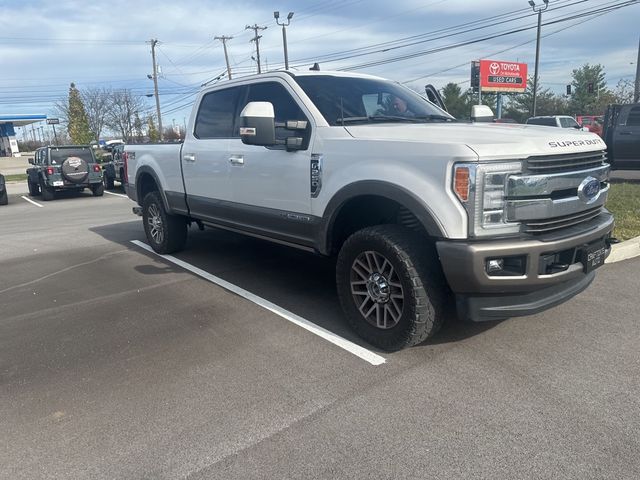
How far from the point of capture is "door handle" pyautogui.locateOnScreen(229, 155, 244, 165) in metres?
5.07

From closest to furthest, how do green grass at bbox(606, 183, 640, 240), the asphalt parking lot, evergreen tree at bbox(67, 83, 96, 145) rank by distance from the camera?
the asphalt parking lot, green grass at bbox(606, 183, 640, 240), evergreen tree at bbox(67, 83, 96, 145)

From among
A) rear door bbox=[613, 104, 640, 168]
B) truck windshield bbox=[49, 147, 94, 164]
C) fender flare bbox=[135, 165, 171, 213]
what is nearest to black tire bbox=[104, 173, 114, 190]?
truck windshield bbox=[49, 147, 94, 164]

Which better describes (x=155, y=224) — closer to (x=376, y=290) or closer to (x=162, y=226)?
(x=162, y=226)

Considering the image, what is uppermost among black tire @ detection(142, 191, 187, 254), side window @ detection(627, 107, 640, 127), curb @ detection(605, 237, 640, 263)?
side window @ detection(627, 107, 640, 127)

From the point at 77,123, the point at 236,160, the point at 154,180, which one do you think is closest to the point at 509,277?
the point at 236,160

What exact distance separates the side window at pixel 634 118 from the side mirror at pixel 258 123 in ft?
37.2

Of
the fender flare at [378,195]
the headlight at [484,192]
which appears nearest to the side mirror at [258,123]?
the fender flare at [378,195]

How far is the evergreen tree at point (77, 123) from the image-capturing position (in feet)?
173

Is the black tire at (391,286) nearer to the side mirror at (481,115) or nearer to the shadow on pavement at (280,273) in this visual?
the shadow on pavement at (280,273)

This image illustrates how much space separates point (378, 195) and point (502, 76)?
49.6m

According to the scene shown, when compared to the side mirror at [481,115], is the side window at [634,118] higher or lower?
lower

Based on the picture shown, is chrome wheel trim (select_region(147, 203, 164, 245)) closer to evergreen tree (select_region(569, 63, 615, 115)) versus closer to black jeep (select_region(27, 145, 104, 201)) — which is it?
black jeep (select_region(27, 145, 104, 201))

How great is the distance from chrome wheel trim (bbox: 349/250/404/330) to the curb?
3.36 m

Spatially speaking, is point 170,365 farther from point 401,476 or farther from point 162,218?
point 162,218
